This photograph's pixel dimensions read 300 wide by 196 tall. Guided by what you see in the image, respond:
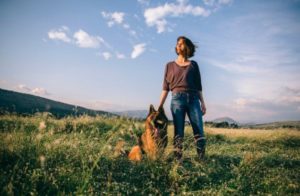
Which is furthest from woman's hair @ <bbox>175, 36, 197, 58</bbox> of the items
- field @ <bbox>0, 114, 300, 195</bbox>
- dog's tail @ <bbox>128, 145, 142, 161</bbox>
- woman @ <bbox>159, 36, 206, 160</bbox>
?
dog's tail @ <bbox>128, 145, 142, 161</bbox>

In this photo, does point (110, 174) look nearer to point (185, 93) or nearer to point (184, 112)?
point (184, 112)

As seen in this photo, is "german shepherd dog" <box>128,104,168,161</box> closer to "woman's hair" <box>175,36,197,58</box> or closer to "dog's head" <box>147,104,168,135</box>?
"dog's head" <box>147,104,168,135</box>

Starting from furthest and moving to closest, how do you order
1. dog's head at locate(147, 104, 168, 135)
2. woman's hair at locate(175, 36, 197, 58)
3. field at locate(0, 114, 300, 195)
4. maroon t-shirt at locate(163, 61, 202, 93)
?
woman's hair at locate(175, 36, 197, 58), maroon t-shirt at locate(163, 61, 202, 93), dog's head at locate(147, 104, 168, 135), field at locate(0, 114, 300, 195)

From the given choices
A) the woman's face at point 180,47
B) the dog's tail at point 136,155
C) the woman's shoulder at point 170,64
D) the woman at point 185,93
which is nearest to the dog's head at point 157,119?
the woman at point 185,93

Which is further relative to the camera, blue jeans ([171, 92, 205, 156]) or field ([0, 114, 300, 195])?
blue jeans ([171, 92, 205, 156])

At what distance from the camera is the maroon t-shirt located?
6617 millimetres

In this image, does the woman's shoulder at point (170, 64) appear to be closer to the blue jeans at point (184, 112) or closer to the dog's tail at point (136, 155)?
the blue jeans at point (184, 112)

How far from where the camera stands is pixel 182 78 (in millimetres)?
6641

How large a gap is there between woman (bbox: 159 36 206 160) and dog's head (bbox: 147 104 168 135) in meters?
0.31

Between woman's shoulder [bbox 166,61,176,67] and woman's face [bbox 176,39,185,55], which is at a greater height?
woman's face [bbox 176,39,185,55]

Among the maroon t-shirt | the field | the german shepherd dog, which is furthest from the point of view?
the maroon t-shirt

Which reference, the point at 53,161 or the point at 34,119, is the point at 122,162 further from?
the point at 34,119

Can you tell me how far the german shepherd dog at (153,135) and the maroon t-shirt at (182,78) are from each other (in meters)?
0.74

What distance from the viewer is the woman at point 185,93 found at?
6625 millimetres
